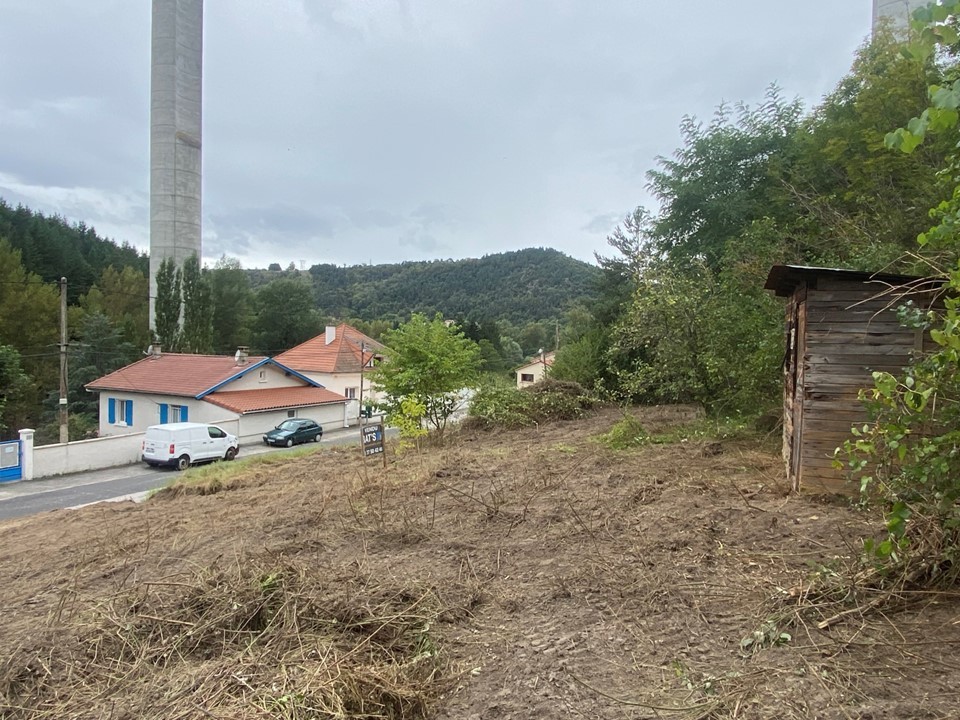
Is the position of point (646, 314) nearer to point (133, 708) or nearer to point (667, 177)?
point (667, 177)

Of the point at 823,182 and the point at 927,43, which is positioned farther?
the point at 823,182

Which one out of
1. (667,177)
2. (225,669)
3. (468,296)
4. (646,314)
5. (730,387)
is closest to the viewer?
(225,669)

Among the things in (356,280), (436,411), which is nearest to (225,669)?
(436,411)

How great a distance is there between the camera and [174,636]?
11.1 ft

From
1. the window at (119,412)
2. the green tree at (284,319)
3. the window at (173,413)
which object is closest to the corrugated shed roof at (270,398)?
the window at (173,413)

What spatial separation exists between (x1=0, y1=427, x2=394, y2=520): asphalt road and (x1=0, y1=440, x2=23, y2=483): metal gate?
13.8 inches

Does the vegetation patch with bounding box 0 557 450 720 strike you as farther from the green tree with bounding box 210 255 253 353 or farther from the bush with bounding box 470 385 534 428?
the green tree with bounding box 210 255 253 353

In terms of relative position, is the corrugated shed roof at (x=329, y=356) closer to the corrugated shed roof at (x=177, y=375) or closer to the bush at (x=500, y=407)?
the corrugated shed roof at (x=177, y=375)

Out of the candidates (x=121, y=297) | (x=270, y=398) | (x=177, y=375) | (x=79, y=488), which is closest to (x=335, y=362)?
(x=270, y=398)

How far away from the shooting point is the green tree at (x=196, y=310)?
121ft

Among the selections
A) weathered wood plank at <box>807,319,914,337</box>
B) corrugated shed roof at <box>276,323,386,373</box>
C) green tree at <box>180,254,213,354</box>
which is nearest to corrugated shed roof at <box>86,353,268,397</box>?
green tree at <box>180,254,213,354</box>

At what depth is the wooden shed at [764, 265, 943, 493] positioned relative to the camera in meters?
5.11

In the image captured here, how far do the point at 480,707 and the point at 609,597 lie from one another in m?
Answer: 1.24

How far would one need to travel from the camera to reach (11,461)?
1869 centimetres
